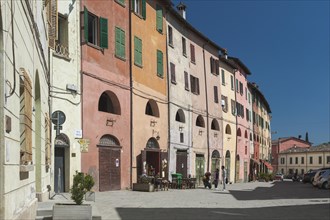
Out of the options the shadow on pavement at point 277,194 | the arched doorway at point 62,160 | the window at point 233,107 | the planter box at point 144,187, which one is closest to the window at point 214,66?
the window at point 233,107

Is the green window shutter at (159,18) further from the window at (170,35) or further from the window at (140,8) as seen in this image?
the window at (140,8)

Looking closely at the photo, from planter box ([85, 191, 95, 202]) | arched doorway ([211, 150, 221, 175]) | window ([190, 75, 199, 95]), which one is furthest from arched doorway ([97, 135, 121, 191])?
arched doorway ([211, 150, 221, 175])

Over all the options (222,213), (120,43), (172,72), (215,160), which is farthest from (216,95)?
(222,213)

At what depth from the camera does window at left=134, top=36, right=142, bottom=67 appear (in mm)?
26766

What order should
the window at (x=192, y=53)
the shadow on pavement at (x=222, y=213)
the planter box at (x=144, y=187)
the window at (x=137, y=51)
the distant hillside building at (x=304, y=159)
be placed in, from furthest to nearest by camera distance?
the distant hillside building at (x=304, y=159) < the window at (x=192, y=53) < the window at (x=137, y=51) < the planter box at (x=144, y=187) < the shadow on pavement at (x=222, y=213)

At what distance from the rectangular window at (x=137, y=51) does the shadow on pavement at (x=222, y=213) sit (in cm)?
1260

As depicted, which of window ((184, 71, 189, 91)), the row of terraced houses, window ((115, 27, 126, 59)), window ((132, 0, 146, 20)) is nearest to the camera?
the row of terraced houses

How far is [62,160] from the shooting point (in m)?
20.5

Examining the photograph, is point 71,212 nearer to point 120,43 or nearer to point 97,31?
point 97,31

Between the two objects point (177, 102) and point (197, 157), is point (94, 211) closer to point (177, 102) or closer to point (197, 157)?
point (177, 102)

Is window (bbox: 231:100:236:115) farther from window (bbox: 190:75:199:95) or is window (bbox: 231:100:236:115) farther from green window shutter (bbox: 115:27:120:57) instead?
green window shutter (bbox: 115:27:120:57)

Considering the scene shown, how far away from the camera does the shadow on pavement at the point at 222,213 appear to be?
45.8ft

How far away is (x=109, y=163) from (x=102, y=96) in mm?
3750

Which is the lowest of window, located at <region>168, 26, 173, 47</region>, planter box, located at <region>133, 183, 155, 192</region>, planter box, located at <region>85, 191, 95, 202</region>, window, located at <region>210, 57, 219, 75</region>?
planter box, located at <region>133, 183, 155, 192</region>
